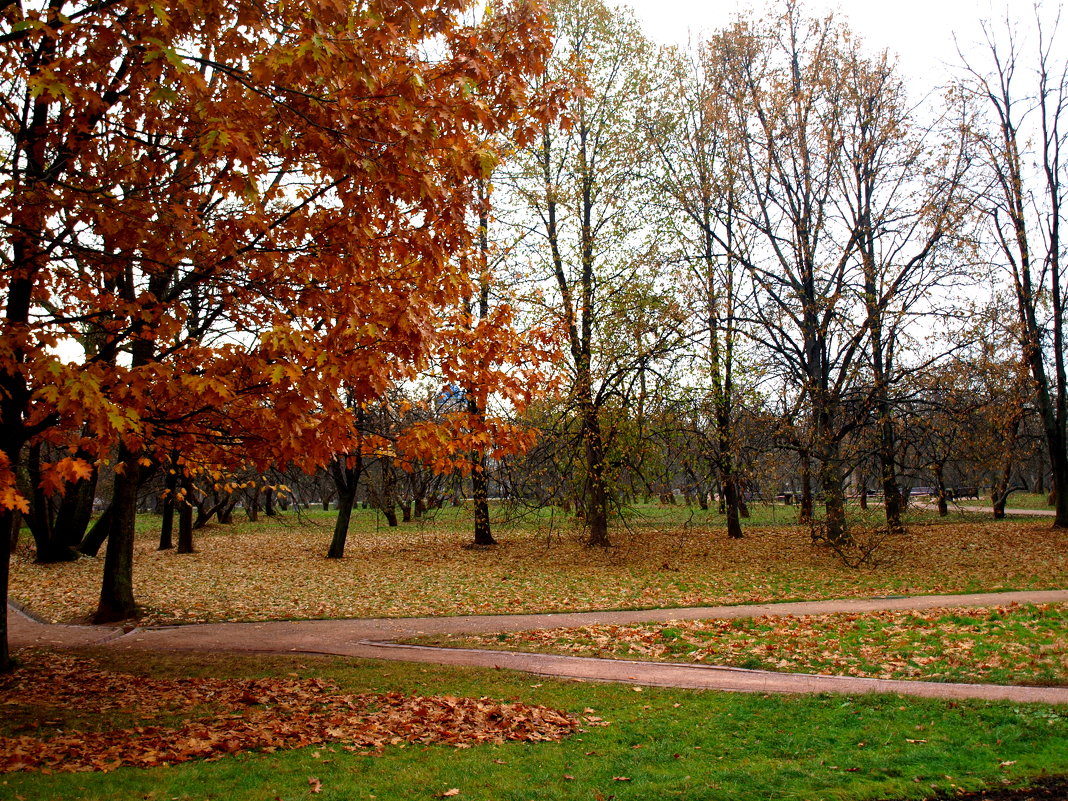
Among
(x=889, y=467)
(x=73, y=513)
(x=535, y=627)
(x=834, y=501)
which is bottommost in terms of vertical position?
(x=535, y=627)

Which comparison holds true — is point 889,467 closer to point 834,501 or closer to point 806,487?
point 806,487

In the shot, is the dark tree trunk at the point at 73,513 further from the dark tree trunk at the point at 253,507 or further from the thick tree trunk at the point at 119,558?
the dark tree trunk at the point at 253,507

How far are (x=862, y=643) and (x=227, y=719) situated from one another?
23.8 feet

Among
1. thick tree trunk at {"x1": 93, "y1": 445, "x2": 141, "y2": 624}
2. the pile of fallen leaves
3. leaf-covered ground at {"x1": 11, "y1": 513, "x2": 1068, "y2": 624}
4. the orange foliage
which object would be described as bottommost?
leaf-covered ground at {"x1": 11, "y1": 513, "x2": 1068, "y2": 624}

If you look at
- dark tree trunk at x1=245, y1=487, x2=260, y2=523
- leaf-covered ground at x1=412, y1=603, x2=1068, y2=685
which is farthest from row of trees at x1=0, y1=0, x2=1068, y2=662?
dark tree trunk at x1=245, y1=487, x2=260, y2=523

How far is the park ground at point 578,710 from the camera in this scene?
4953mm

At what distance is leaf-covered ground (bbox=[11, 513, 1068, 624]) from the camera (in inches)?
523

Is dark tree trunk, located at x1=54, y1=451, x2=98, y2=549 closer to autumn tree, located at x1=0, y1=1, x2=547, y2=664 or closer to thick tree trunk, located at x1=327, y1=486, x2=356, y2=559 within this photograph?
thick tree trunk, located at x1=327, y1=486, x2=356, y2=559

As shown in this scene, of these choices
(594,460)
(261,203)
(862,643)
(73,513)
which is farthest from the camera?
(73,513)

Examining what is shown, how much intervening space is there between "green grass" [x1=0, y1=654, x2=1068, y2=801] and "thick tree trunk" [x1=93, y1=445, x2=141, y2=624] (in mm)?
7761

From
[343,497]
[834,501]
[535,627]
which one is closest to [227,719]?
[535,627]

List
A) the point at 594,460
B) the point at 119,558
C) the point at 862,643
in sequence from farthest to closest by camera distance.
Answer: the point at 594,460, the point at 119,558, the point at 862,643

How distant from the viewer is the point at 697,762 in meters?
5.30

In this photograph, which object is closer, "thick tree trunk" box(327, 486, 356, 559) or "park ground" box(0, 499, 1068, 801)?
"park ground" box(0, 499, 1068, 801)
